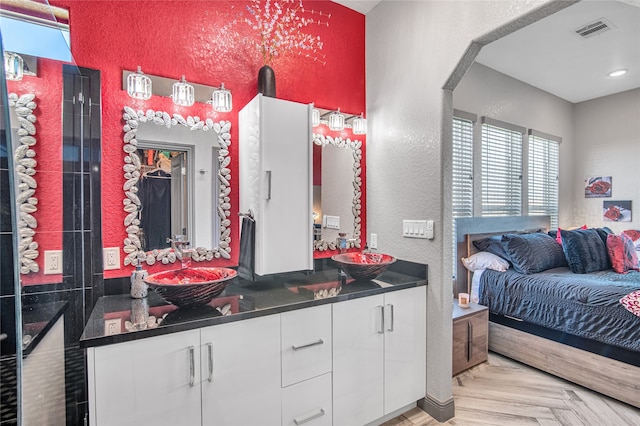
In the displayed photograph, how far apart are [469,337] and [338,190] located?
163cm

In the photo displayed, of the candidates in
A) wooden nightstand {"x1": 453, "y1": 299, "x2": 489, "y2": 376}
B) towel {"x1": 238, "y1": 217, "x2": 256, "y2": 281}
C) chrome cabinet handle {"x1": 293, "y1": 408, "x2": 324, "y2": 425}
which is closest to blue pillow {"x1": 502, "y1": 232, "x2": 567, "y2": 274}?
wooden nightstand {"x1": 453, "y1": 299, "x2": 489, "y2": 376}

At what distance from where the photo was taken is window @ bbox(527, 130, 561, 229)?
13.7 feet

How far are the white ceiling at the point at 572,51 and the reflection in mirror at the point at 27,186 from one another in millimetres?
2127

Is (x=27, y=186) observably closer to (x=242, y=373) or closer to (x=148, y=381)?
(x=148, y=381)

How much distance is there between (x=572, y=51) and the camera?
3256 mm

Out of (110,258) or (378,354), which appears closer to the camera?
(110,258)

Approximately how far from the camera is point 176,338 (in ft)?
4.38

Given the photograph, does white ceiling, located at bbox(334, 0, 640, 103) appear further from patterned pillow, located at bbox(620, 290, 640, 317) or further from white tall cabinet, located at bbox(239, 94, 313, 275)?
patterned pillow, located at bbox(620, 290, 640, 317)

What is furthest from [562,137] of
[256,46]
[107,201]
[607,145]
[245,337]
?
[107,201]

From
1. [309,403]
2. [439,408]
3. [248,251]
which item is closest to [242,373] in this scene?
[309,403]

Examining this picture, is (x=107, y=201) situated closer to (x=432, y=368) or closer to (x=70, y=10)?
(x=70, y=10)

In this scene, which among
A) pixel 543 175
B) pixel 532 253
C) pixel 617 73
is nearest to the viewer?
pixel 532 253

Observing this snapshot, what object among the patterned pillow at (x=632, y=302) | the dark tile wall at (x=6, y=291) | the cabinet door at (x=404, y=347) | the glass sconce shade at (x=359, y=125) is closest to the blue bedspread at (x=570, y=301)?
the patterned pillow at (x=632, y=302)

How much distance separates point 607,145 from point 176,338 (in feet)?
18.6
